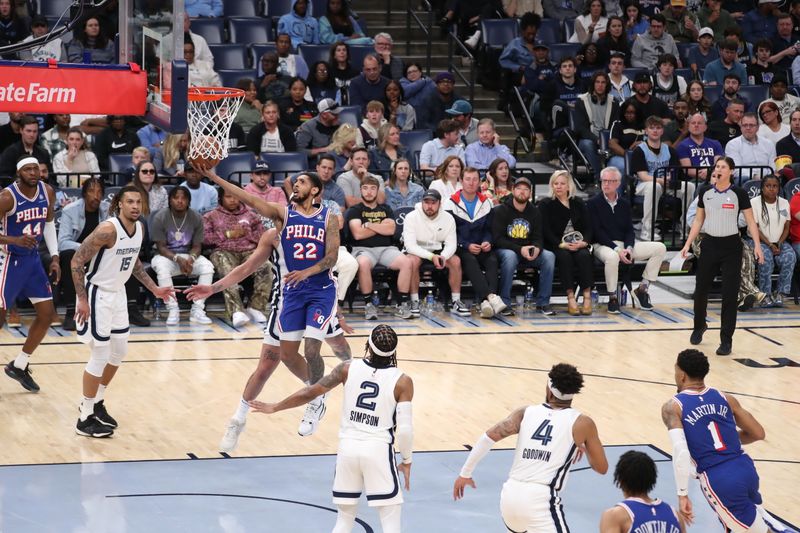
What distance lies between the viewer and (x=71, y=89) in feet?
28.1

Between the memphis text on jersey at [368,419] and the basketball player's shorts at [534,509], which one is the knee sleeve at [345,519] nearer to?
the memphis text on jersey at [368,419]

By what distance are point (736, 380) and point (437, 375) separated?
2623 mm

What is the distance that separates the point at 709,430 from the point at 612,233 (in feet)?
25.0

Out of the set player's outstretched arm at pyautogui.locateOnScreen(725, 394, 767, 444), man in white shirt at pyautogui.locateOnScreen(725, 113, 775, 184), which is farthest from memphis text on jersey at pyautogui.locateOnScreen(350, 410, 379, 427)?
man in white shirt at pyautogui.locateOnScreen(725, 113, 775, 184)

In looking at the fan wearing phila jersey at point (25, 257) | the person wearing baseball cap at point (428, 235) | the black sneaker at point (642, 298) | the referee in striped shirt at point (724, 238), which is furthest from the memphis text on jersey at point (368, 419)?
the black sneaker at point (642, 298)

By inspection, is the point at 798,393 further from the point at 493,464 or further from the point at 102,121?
the point at 102,121

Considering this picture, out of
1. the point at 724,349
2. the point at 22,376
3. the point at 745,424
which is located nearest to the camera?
the point at 745,424

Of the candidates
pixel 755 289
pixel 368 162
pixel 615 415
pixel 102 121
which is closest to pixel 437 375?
pixel 615 415

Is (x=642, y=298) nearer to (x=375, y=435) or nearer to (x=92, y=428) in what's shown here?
(x=92, y=428)

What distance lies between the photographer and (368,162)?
14.9 metres

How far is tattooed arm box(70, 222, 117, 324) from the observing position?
9.65m

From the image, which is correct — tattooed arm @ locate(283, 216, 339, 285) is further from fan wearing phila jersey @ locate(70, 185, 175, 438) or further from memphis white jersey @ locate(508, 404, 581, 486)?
memphis white jersey @ locate(508, 404, 581, 486)

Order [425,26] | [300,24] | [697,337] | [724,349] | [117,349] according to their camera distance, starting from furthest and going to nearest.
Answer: [425,26] < [300,24] < [697,337] < [724,349] < [117,349]

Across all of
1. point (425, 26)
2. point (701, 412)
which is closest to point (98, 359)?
point (701, 412)
